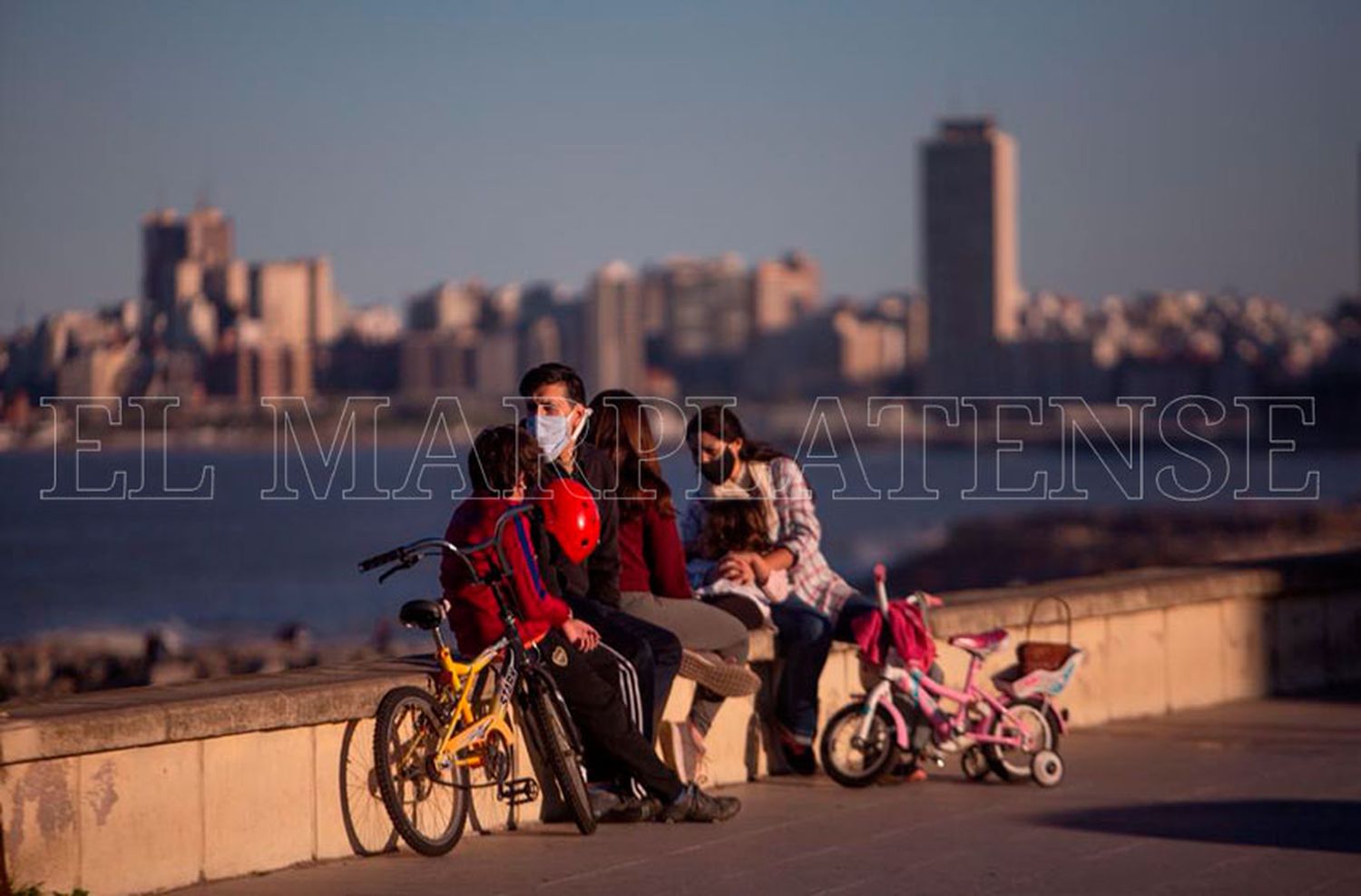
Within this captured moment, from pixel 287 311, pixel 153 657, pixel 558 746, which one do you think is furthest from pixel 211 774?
pixel 287 311

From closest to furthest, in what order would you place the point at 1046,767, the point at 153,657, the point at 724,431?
the point at 724,431, the point at 1046,767, the point at 153,657

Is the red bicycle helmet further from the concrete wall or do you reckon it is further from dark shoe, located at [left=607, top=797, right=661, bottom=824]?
dark shoe, located at [left=607, top=797, right=661, bottom=824]

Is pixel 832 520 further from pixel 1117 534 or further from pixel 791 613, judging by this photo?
pixel 791 613

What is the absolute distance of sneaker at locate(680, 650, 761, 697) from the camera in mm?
8727

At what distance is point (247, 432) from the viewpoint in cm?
9694

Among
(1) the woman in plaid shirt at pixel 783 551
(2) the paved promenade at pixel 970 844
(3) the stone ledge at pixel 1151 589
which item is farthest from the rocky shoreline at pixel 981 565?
(2) the paved promenade at pixel 970 844

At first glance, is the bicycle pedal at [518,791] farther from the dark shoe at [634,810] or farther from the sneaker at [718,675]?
the sneaker at [718,675]

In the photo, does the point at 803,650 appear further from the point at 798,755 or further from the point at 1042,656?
the point at 1042,656

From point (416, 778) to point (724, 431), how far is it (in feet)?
7.26

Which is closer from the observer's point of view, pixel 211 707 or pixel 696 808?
pixel 211 707

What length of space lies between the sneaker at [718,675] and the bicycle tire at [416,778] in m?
1.18

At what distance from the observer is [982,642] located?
373 inches

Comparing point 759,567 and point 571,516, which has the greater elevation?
point 571,516

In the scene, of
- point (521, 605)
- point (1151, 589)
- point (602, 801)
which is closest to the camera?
point (521, 605)
